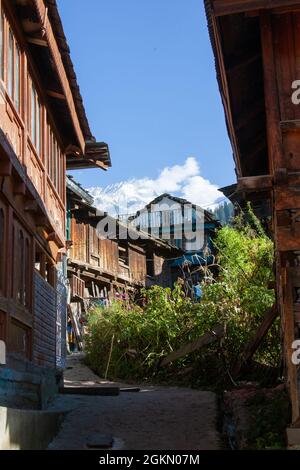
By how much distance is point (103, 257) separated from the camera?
99.3 feet

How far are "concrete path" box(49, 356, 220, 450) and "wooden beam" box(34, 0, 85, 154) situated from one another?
5.30 m

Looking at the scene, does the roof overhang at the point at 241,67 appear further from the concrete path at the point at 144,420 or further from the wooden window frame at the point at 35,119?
the concrete path at the point at 144,420

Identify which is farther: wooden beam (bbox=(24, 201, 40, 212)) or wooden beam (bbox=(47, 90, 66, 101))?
wooden beam (bbox=(47, 90, 66, 101))

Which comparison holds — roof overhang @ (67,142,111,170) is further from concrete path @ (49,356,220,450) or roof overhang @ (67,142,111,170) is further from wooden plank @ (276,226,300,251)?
wooden plank @ (276,226,300,251)

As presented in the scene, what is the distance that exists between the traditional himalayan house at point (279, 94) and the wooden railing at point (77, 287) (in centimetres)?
1812

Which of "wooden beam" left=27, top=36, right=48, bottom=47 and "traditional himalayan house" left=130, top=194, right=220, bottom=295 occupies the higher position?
"traditional himalayan house" left=130, top=194, right=220, bottom=295

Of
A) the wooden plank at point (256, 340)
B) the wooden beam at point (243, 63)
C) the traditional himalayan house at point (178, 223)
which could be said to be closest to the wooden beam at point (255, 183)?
the wooden beam at point (243, 63)

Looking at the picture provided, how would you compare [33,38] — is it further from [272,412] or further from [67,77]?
[272,412]

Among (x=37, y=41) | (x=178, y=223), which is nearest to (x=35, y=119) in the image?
(x=37, y=41)

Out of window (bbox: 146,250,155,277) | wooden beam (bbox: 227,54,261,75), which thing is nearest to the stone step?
wooden beam (bbox: 227,54,261,75)

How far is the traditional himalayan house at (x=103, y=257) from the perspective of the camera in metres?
26.5

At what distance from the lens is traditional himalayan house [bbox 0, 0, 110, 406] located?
8.42m

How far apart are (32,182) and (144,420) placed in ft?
13.7

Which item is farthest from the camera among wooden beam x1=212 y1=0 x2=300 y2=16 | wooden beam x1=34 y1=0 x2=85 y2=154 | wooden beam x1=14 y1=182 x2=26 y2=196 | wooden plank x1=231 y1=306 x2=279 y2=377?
wooden plank x1=231 y1=306 x2=279 y2=377
